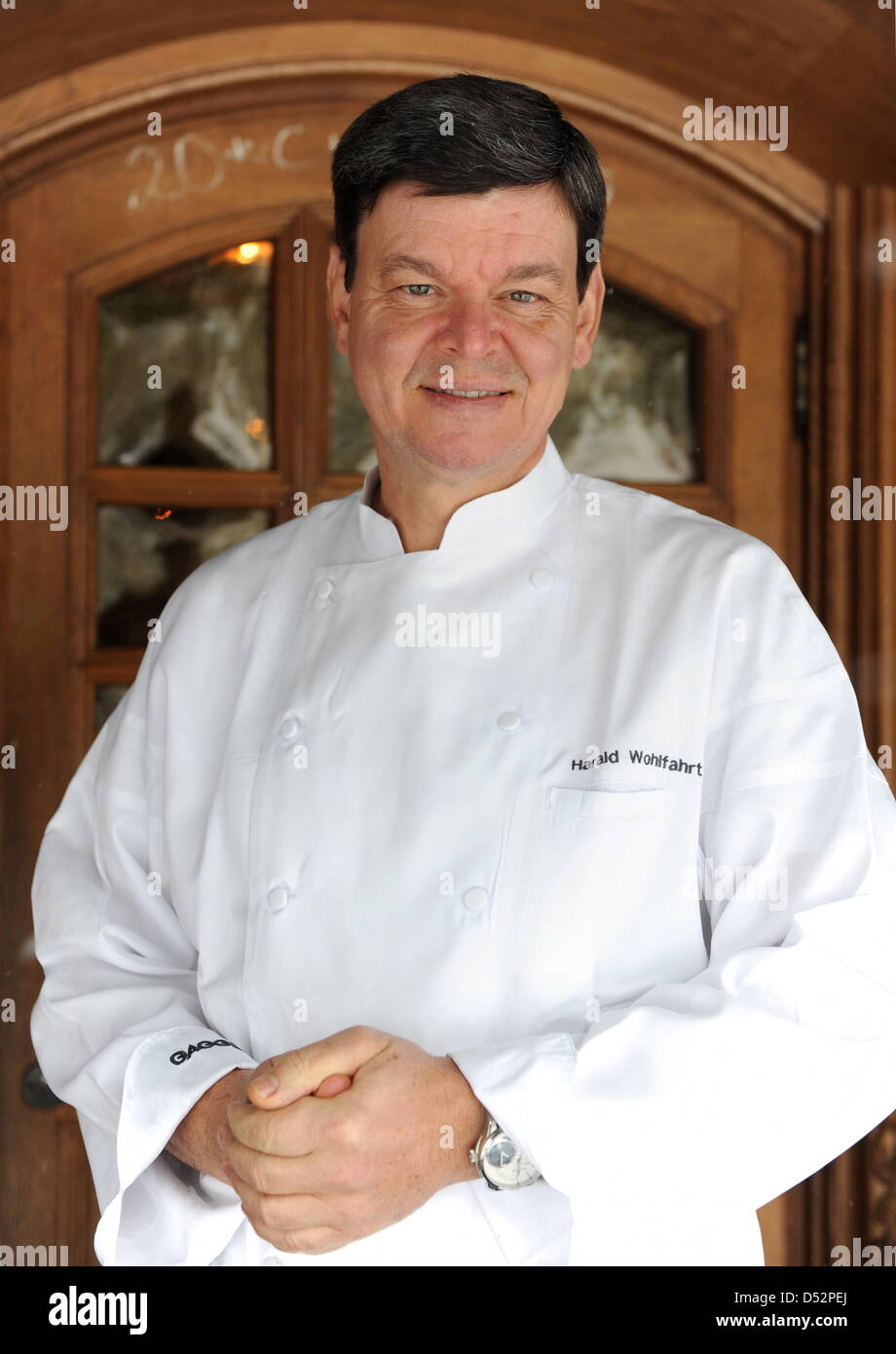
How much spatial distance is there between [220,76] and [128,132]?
0.49 feet

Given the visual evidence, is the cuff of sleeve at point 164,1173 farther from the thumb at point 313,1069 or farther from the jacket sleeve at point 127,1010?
the thumb at point 313,1069

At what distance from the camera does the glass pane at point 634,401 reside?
6.65 ft

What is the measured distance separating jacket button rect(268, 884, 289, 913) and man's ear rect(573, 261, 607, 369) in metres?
0.58

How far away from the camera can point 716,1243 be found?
1248 mm

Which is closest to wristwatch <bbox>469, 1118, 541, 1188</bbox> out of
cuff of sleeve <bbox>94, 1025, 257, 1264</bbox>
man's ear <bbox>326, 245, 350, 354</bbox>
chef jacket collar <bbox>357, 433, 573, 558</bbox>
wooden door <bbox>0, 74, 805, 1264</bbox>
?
cuff of sleeve <bbox>94, 1025, 257, 1264</bbox>

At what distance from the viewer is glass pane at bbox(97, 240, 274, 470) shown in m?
1.96

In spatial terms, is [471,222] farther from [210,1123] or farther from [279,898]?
[210,1123]

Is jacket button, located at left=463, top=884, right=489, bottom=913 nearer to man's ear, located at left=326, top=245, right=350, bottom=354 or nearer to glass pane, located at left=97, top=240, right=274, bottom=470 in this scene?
man's ear, located at left=326, top=245, right=350, bottom=354

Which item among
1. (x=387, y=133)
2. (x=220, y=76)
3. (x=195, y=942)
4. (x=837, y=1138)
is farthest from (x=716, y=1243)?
(x=220, y=76)

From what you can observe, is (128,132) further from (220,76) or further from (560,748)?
(560,748)

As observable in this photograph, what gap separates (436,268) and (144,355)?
0.79 meters

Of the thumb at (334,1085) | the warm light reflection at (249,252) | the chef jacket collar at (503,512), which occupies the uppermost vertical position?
the warm light reflection at (249,252)

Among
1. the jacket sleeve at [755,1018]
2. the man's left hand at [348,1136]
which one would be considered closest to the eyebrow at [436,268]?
the jacket sleeve at [755,1018]

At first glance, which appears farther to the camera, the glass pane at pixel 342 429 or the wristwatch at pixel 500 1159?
the glass pane at pixel 342 429
